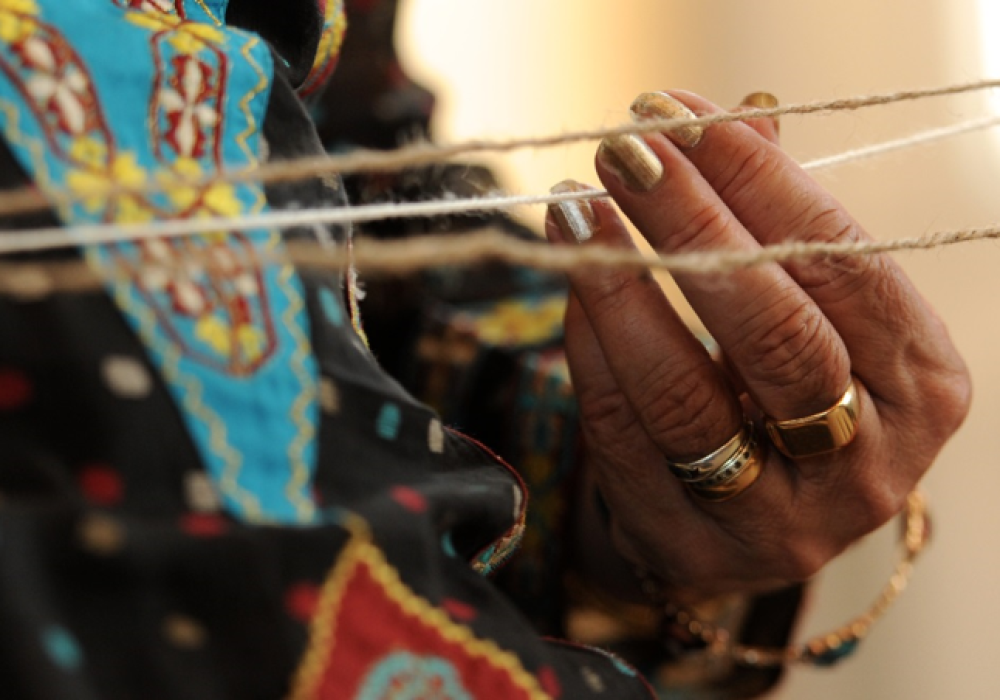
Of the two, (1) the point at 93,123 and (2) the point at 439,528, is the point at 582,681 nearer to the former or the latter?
(2) the point at 439,528

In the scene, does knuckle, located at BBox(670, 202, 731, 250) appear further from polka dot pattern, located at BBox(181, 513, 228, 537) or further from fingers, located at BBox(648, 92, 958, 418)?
polka dot pattern, located at BBox(181, 513, 228, 537)

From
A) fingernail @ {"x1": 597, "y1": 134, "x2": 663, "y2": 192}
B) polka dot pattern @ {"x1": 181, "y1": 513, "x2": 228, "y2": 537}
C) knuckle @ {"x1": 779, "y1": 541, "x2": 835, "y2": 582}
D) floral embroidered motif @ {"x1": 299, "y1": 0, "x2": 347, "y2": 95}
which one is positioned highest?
floral embroidered motif @ {"x1": 299, "y1": 0, "x2": 347, "y2": 95}

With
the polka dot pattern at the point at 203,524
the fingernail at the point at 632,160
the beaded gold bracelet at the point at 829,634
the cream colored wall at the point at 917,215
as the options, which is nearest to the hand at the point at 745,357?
the fingernail at the point at 632,160

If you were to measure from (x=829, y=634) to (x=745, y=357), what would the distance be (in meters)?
0.30

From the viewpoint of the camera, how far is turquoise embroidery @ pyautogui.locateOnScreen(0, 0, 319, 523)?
26cm

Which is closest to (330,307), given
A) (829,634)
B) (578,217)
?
(578,217)

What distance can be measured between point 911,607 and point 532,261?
112cm

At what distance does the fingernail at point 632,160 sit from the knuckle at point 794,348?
3.0 inches

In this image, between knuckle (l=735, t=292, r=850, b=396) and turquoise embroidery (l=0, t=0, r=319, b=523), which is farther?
knuckle (l=735, t=292, r=850, b=396)

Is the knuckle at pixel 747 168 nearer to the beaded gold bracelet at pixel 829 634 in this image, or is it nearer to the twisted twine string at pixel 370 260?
the twisted twine string at pixel 370 260

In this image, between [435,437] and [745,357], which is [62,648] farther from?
[745,357]

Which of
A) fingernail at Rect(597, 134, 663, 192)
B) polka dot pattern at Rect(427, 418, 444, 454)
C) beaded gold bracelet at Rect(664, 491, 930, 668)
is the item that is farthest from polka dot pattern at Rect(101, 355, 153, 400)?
beaded gold bracelet at Rect(664, 491, 930, 668)

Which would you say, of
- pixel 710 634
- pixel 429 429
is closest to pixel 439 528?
pixel 429 429

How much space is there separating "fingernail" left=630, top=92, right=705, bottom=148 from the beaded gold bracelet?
1.05ft
